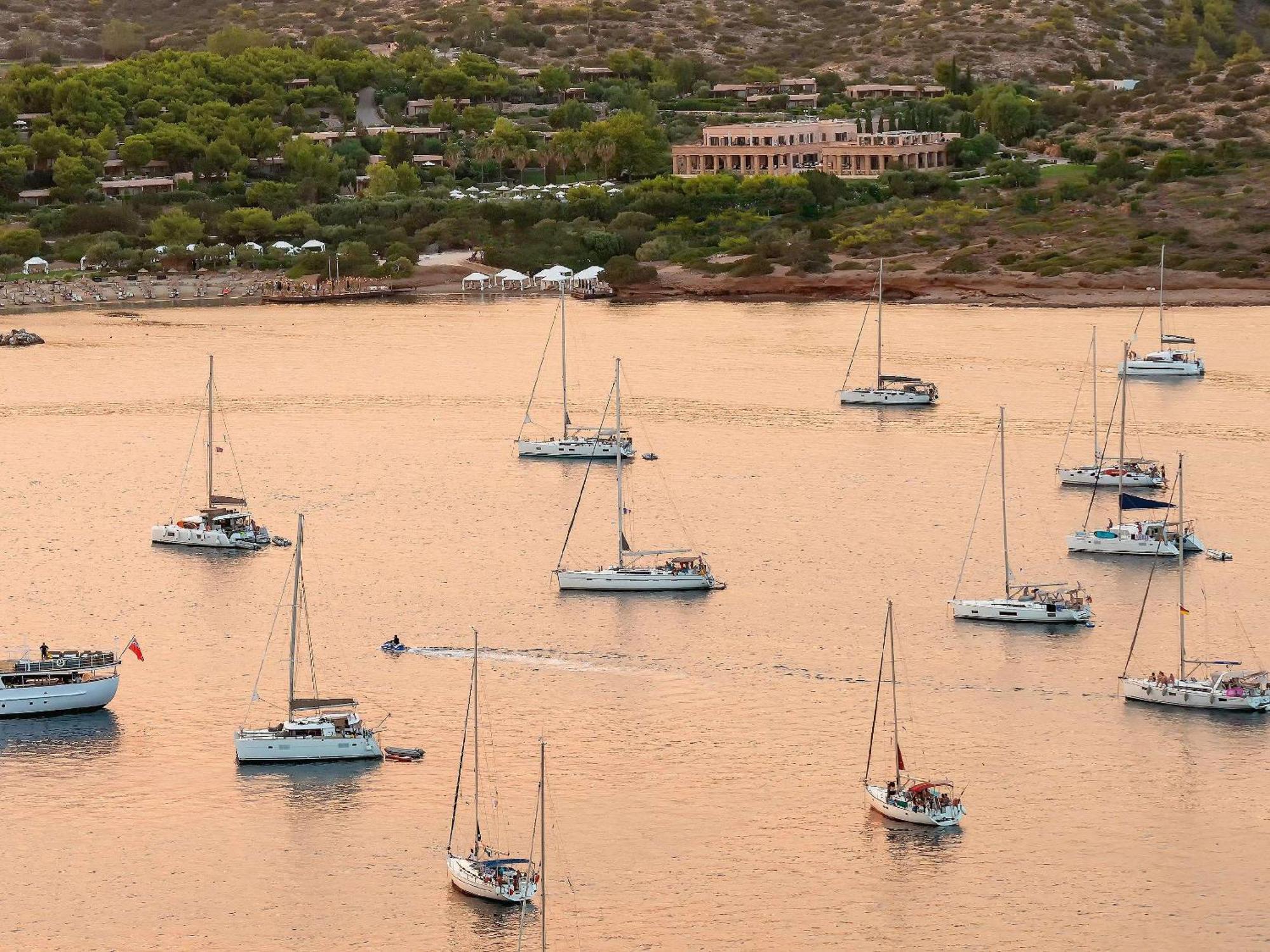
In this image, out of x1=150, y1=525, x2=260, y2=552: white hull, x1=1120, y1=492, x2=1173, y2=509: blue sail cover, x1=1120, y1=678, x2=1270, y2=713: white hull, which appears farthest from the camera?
x1=150, y1=525, x2=260, y2=552: white hull

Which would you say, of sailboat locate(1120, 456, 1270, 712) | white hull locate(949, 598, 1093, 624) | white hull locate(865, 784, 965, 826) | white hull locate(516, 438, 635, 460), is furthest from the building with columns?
white hull locate(865, 784, 965, 826)

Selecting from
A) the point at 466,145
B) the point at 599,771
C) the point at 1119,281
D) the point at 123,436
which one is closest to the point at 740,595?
the point at 599,771

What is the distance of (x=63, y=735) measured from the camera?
5591cm

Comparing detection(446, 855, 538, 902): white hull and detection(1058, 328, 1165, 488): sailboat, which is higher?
detection(1058, 328, 1165, 488): sailboat

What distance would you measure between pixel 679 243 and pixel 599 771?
102310 mm

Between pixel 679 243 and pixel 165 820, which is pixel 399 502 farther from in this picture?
pixel 679 243

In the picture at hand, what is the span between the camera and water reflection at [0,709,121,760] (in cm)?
5472

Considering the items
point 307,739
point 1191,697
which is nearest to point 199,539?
point 307,739

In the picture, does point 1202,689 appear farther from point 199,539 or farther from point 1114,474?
point 199,539

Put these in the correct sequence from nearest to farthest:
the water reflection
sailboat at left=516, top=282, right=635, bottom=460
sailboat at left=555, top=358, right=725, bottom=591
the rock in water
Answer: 1. the water reflection
2. sailboat at left=555, top=358, right=725, bottom=591
3. sailboat at left=516, top=282, right=635, bottom=460
4. the rock in water

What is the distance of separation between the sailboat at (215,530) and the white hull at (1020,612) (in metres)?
22.3

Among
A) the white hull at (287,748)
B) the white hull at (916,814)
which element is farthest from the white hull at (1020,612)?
the white hull at (287,748)

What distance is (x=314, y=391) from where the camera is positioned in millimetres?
108500

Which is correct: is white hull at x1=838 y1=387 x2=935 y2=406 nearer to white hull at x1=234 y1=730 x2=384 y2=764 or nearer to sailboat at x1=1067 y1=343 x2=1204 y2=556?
sailboat at x1=1067 y1=343 x2=1204 y2=556
